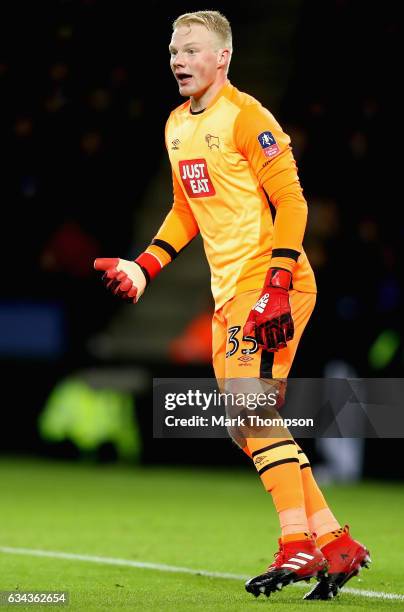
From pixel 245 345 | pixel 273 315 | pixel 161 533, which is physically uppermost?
pixel 273 315

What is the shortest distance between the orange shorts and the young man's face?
2.80 ft

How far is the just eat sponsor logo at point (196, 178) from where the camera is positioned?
5203 mm

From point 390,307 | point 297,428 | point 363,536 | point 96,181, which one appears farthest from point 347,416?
point 96,181

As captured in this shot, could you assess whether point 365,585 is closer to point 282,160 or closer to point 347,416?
point 282,160

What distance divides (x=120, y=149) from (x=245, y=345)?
421 inches

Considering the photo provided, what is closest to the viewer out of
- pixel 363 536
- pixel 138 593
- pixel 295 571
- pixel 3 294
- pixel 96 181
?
pixel 295 571

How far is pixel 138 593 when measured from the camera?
5.14m

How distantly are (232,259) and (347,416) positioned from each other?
513 cm

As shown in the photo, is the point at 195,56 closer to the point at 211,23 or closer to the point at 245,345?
the point at 211,23

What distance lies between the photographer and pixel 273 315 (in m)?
4.88

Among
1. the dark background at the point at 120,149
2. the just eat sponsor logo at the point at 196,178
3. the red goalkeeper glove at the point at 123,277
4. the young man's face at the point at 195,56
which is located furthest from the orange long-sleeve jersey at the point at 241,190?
the dark background at the point at 120,149

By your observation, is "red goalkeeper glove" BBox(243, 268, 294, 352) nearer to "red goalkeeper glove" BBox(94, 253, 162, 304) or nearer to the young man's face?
"red goalkeeper glove" BBox(94, 253, 162, 304)

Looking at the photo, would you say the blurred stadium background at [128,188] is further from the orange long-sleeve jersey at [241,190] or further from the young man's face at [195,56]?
the young man's face at [195,56]

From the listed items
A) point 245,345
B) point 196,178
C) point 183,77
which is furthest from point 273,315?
point 183,77
